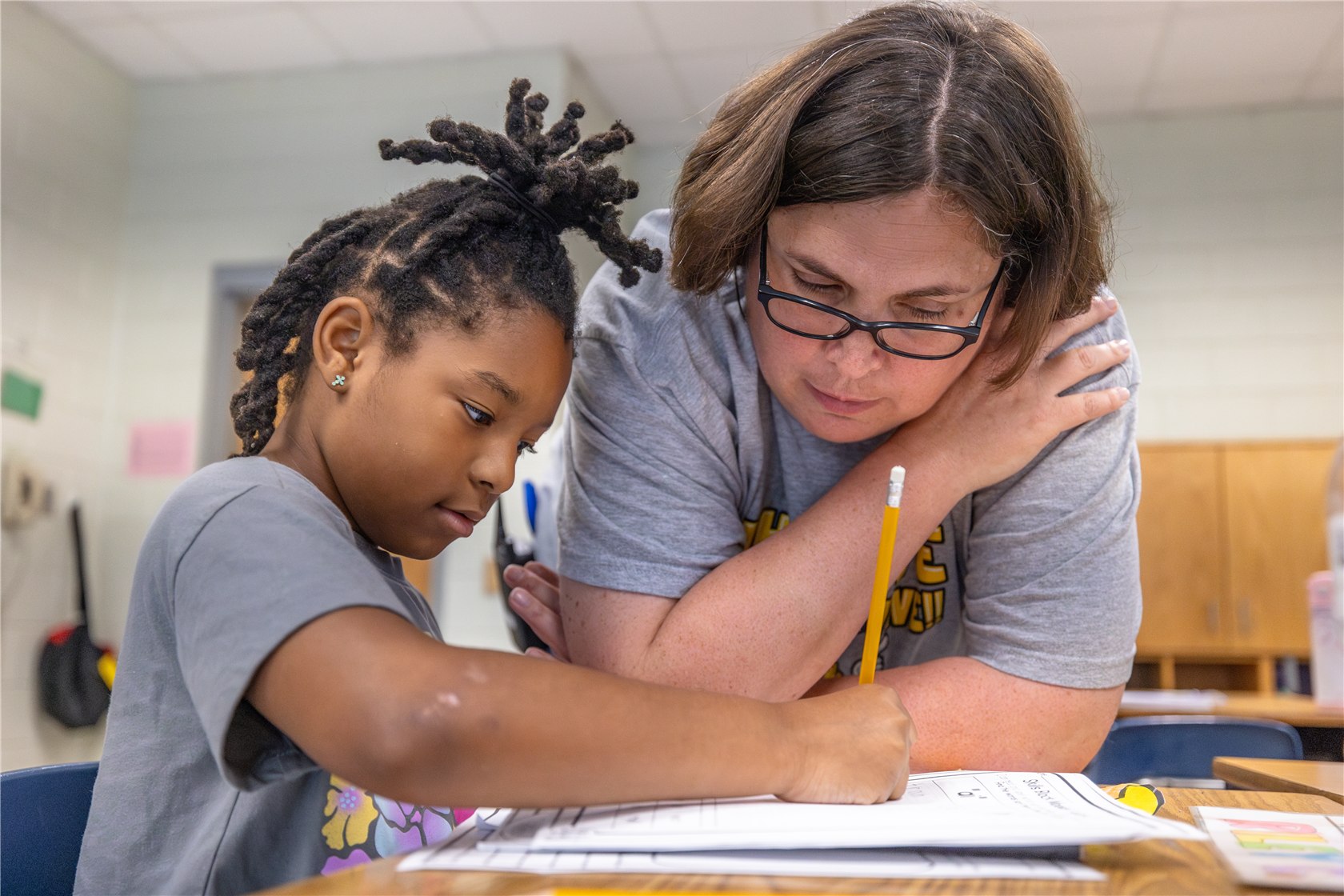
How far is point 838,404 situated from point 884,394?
0.05m

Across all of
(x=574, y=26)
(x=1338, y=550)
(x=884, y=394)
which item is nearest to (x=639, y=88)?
(x=574, y=26)

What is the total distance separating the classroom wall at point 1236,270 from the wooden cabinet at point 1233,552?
296 millimetres

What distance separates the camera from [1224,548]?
412 cm

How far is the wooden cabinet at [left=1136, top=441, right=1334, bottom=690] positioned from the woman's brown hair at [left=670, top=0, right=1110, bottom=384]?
3.44m

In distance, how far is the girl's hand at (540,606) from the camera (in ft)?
3.68

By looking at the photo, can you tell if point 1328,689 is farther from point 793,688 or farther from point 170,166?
point 170,166

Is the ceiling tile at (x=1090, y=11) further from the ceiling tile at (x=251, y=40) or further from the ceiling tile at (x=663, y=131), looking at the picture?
the ceiling tile at (x=251, y=40)

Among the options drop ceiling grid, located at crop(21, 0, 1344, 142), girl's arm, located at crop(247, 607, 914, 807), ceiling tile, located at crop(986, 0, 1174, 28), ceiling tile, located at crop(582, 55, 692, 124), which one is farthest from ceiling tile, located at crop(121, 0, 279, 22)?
girl's arm, located at crop(247, 607, 914, 807)

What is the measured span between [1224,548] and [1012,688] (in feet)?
11.9

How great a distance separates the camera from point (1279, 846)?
604 millimetres

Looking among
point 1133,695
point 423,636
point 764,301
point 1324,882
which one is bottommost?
point 1133,695

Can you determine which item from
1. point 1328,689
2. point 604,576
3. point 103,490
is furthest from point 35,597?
point 1328,689

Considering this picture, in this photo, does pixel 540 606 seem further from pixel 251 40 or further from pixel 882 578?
pixel 251 40

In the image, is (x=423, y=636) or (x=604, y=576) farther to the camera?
(x=604, y=576)
